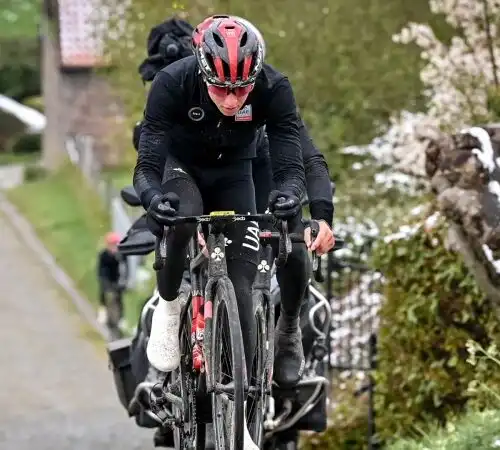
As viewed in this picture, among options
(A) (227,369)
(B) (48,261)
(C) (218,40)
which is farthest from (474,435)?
(B) (48,261)

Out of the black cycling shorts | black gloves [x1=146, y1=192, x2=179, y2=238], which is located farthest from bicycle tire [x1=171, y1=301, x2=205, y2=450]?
black gloves [x1=146, y1=192, x2=179, y2=238]

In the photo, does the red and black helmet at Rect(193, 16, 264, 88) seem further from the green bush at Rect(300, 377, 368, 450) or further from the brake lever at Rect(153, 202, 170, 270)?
the green bush at Rect(300, 377, 368, 450)

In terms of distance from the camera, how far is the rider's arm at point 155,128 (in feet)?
22.6

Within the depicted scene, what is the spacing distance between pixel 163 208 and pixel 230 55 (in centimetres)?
76

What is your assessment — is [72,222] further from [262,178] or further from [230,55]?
[230,55]

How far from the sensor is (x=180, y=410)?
24.6 ft

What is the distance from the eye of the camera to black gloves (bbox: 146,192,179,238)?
661cm

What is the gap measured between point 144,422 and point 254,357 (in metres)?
1.76

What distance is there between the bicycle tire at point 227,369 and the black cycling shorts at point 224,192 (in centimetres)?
27

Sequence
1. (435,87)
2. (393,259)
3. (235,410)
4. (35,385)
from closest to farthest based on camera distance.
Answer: (235,410), (393,259), (435,87), (35,385)

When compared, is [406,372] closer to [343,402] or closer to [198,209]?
[343,402]

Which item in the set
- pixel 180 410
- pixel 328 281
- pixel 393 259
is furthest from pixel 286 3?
pixel 180 410

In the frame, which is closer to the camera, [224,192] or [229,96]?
[229,96]

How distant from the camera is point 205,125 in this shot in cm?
703
